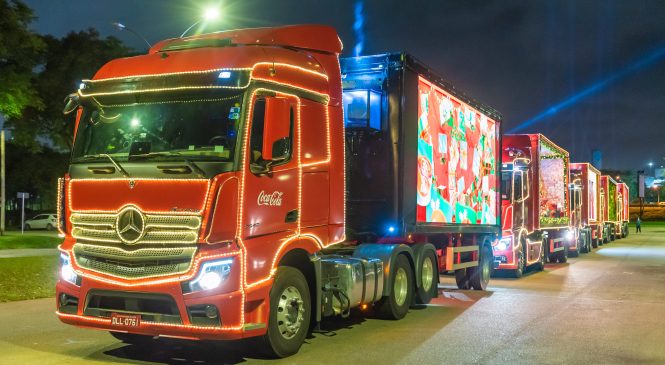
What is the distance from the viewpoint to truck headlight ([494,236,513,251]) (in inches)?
755

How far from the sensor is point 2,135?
132 feet

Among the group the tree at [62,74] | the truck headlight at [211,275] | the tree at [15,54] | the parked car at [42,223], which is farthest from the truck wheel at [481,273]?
the parked car at [42,223]

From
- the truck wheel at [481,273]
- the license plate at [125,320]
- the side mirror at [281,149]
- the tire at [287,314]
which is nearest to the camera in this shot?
the license plate at [125,320]

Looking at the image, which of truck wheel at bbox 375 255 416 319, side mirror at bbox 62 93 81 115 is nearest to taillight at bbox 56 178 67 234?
side mirror at bbox 62 93 81 115

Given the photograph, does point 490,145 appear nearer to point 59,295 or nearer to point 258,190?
point 258,190

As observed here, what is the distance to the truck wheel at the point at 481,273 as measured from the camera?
611 inches

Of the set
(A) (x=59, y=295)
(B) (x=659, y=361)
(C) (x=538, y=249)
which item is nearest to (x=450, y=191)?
(B) (x=659, y=361)

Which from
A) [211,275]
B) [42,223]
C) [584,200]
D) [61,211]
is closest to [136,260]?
[211,275]

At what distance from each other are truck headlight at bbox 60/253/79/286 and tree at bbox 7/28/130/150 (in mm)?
29117

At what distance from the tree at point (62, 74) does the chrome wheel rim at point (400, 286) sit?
91.3ft

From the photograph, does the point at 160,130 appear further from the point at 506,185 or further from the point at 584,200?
the point at 584,200

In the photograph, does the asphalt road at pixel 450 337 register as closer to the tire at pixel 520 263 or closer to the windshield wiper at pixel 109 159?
the windshield wiper at pixel 109 159

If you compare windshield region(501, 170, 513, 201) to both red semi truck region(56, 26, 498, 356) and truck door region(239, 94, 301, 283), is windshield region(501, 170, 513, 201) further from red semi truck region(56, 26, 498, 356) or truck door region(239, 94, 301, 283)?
truck door region(239, 94, 301, 283)

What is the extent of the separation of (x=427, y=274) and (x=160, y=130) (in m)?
6.29
